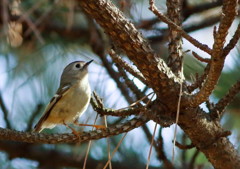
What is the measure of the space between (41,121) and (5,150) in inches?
8.6

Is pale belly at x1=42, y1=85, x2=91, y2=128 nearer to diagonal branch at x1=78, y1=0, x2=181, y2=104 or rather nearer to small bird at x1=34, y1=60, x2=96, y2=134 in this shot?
small bird at x1=34, y1=60, x2=96, y2=134

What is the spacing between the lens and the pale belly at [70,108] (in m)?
2.08

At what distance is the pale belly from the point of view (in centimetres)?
208

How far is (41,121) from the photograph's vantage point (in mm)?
2109

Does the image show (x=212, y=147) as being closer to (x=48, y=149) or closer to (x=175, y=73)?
(x=175, y=73)

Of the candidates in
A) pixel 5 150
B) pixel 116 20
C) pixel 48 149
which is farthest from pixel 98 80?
pixel 116 20

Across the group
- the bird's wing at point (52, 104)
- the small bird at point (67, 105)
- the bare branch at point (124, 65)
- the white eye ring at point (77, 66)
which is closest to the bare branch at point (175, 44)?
the bare branch at point (124, 65)

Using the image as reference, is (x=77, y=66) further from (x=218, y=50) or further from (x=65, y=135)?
(x=218, y=50)

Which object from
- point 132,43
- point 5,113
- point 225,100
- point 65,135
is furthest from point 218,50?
point 5,113

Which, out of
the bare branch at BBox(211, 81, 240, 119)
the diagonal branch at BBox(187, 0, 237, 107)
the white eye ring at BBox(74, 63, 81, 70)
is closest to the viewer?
the diagonal branch at BBox(187, 0, 237, 107)

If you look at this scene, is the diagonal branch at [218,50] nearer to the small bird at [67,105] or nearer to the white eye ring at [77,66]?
the small bird at [67,105]

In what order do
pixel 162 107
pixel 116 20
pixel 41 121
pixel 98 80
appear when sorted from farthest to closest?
1. pixel 98 80
2. pixel 41 121
3. pixel 162 107
4. pixel 116 20

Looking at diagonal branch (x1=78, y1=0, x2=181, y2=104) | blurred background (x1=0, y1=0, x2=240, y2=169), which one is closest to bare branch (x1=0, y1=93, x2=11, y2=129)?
blurred background (x1=0, y1=0, x2=240, y2=169)

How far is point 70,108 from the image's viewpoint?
2100mm
